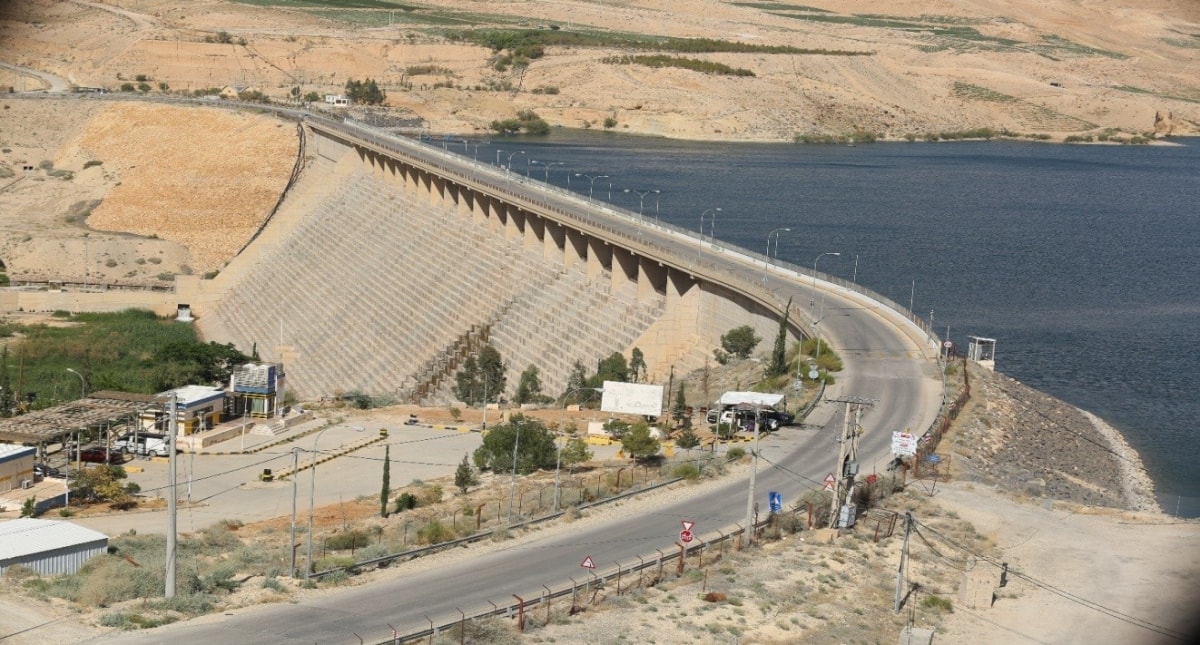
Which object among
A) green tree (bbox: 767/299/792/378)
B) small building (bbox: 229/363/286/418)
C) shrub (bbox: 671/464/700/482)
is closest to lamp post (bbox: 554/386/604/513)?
shrub (bbox: 671/464/700/482)

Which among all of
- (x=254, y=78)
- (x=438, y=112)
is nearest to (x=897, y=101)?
(x=438, y=112)

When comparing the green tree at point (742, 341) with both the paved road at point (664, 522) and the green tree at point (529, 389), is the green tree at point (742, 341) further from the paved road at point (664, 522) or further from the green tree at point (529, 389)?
the green tree at point (529, 389)

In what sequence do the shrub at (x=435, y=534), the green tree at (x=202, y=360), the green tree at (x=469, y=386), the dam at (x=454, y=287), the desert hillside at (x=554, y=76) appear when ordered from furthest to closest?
the desert hillside at (x=554, y=76) → the dam at (x=454, y=287) → the green tree at (x=469, y=386) → the green tree at (x=202, y=360) → the shrub at (x=435, y=534)

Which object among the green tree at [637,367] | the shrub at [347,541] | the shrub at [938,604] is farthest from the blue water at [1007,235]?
the shrub at [347,541]

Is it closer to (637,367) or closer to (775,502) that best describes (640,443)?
(775,502)

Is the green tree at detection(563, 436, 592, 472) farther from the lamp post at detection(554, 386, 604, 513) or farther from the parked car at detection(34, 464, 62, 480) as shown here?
the parked car at detection(34, 464, 62, 480)

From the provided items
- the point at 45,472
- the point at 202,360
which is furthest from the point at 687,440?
the point at 202,360
